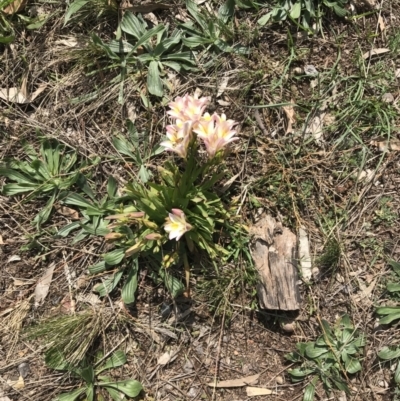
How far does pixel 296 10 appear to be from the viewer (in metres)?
2.65

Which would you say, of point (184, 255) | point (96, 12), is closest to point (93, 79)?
point (96, 12)

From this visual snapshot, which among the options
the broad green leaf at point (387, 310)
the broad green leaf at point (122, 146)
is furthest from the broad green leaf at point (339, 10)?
the broad green leaf at point (387, 310)

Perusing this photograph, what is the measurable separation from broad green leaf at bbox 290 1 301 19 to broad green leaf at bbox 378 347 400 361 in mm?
1772

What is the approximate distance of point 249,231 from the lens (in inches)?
103

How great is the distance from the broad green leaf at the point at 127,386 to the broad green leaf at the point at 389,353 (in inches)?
48.5

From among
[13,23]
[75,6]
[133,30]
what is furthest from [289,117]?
[13,23]

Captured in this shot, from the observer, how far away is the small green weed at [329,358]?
2.55 metres

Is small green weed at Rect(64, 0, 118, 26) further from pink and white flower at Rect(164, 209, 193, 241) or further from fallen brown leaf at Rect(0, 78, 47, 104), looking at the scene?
pink and white flower at Rect(164, 209, 193, 241)

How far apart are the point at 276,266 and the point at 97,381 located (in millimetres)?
1105

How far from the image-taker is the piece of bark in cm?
251

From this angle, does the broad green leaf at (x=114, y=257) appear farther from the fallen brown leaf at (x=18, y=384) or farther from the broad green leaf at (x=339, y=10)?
the broad green leaf at (x=339, y=10)

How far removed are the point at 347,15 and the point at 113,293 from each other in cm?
194

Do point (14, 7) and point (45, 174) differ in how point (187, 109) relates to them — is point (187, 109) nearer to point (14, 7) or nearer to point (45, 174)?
point (45, 174)

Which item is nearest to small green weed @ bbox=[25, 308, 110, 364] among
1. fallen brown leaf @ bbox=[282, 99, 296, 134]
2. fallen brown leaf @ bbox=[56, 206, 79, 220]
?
fallen brown leaf @ bbox=[56, 206, 79, 220]
